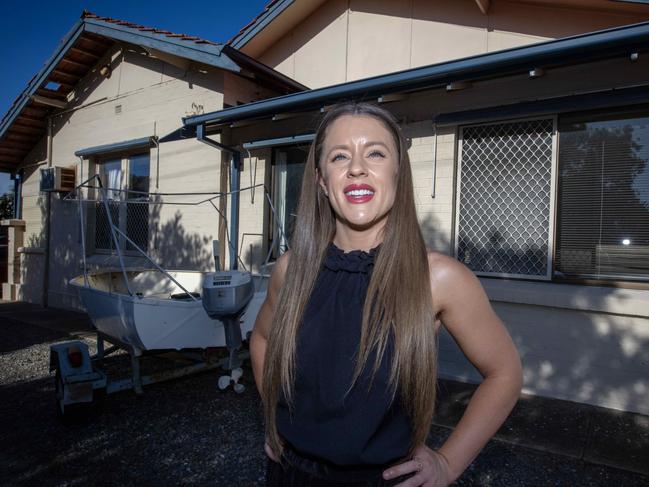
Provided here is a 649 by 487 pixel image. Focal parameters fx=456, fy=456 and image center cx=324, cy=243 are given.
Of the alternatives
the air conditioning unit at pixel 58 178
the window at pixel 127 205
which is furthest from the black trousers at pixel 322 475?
the air conditioning unit at pixel 58 178

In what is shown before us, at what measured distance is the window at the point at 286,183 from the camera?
21.9 ft

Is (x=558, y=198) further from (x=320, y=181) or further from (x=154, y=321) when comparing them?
(x=154, y=321)

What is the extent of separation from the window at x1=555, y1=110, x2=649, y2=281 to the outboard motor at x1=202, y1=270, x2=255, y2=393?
3223mm

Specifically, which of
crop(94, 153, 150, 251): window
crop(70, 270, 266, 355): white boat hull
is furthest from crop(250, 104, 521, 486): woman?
crop(94, 153, 150, 251): window

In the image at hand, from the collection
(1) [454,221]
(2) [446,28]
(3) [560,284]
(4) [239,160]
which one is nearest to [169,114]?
(4) [239,160]

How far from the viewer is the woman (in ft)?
4.25

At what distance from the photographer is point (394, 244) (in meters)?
1.42

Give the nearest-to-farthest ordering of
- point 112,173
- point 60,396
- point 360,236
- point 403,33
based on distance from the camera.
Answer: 1. point 360,236
2. point 60,396
3. point 403,33
4. point 112,173

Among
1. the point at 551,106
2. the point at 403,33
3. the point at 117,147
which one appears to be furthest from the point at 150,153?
the point at 551,106

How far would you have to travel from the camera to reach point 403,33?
20.9 feet

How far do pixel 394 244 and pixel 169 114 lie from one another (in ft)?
24.0

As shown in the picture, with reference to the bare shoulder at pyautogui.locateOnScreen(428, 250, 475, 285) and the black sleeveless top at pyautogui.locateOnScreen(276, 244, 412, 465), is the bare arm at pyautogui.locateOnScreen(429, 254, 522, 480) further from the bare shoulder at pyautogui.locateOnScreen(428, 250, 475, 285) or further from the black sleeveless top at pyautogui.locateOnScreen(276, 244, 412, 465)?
the black sleeveless top at pyautogui.locateOnScreen(276, 244, 412, 465)

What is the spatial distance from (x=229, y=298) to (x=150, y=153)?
5.23m

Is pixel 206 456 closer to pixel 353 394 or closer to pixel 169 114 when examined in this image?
pixel 353 394
